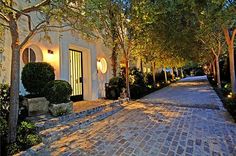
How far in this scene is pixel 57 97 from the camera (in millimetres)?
7551

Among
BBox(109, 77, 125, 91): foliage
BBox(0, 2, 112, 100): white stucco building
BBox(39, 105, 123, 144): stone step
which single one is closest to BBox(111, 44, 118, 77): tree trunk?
BBox(0, 2, 112, 100): white stucco building

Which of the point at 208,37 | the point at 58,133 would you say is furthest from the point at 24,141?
the point at 208,37

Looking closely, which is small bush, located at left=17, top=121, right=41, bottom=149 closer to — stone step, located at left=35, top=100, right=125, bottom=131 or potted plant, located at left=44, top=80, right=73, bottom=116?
stone step, located at left=35, top=100, right=125, bottom=131

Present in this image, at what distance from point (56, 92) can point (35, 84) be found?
3.26 ft

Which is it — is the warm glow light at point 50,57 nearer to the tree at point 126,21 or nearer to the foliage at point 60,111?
the tree at point 126,21

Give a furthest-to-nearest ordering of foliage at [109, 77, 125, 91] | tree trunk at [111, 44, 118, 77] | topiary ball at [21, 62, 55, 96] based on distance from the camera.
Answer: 1. tree trunk at [111, 44, 118, 77]
2. foliage at [109, 77, 125, 91]
3. topiary ball at [21, 62, 55, 96]

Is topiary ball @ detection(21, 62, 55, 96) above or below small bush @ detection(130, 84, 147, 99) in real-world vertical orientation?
above

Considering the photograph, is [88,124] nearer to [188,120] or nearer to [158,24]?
[188,120]

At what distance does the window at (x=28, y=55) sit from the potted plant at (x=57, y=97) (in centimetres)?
172

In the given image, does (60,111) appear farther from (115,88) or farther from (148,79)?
(148,79)

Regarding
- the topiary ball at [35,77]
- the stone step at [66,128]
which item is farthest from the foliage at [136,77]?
the topiary ball at [35,77]

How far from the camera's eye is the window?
8.56m

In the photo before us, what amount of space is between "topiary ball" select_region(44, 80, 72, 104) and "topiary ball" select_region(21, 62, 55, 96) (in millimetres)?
384

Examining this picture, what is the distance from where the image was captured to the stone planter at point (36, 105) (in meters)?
7.36
